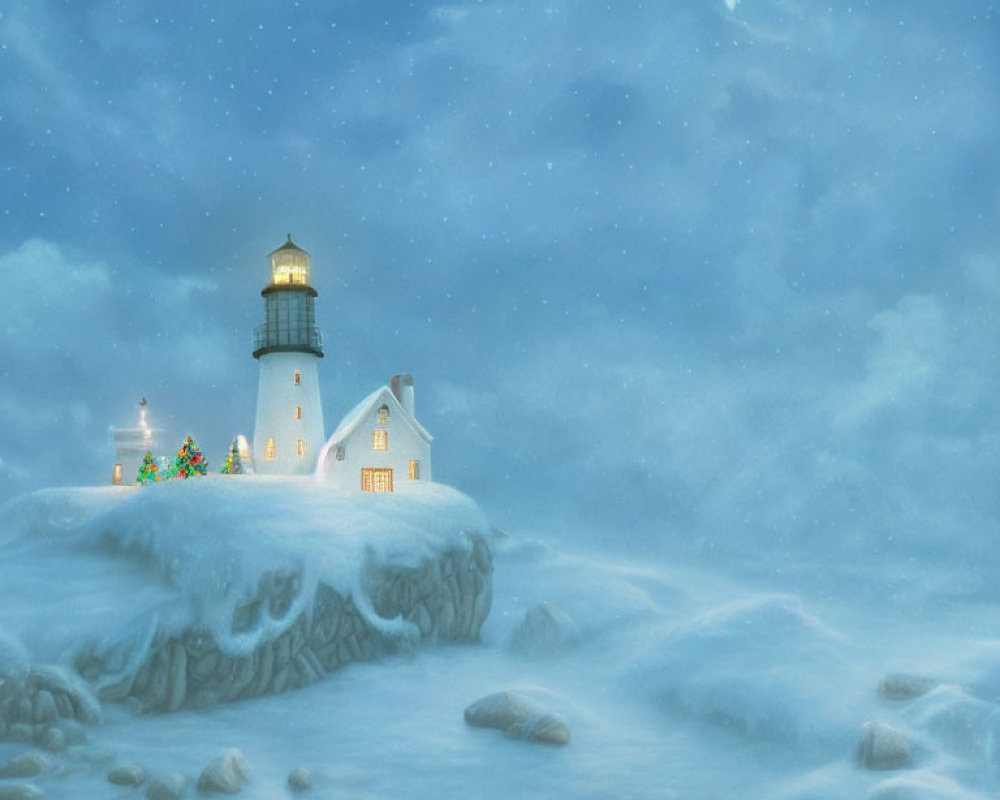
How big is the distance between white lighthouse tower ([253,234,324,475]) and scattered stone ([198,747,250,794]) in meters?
15.4

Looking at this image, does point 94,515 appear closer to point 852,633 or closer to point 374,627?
point 374,627

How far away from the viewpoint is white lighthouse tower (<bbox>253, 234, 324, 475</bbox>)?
35.6 meters

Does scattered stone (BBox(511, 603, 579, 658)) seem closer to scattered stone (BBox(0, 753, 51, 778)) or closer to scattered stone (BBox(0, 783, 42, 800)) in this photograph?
scattered stone (BBox(0, 753, 51, 778))

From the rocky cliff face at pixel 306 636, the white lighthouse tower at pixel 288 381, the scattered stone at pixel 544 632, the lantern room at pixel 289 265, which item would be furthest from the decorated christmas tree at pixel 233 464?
the scattered stone at pixel 544 632

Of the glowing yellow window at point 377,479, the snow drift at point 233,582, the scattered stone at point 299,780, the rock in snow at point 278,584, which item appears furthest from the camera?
the glowing yellow window at point 377,479

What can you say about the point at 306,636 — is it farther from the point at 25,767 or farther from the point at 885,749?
the point at 885,749

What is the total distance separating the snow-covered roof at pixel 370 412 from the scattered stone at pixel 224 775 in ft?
48.7

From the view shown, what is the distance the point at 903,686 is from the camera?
2577cm

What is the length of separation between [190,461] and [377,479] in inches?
258

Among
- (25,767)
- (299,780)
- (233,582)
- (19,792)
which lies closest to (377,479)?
(233,582)

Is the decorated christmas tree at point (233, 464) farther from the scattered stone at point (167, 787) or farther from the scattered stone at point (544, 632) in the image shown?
the scattered stone at point (167, 787)

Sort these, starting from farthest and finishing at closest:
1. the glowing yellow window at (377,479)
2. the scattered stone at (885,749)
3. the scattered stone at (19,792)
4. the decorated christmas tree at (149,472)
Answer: the decorated christmas tree at (149,472) < the glowing yellow window at (377,479) < the scattered stone at (885,749) < the scattered stone at (19,792)

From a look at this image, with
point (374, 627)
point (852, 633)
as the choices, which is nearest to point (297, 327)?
point (374, 627)

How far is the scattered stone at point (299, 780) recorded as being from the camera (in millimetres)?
21047
